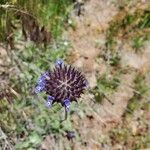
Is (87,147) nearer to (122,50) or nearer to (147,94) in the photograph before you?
(147,94)

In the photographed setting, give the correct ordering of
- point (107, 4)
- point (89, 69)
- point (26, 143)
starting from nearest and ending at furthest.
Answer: point (26, 143)
point (89, 69)
point (107, 4)

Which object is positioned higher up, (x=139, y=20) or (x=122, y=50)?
(x=139, y=20)

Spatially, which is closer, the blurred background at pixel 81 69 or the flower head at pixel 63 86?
the flower head at pixel 63 86

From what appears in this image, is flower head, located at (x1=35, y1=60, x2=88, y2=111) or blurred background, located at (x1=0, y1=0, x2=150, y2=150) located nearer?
flower head, located at (x1=35, y1=60, x2=88, y2=111)

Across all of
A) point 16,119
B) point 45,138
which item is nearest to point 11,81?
point 16,119
